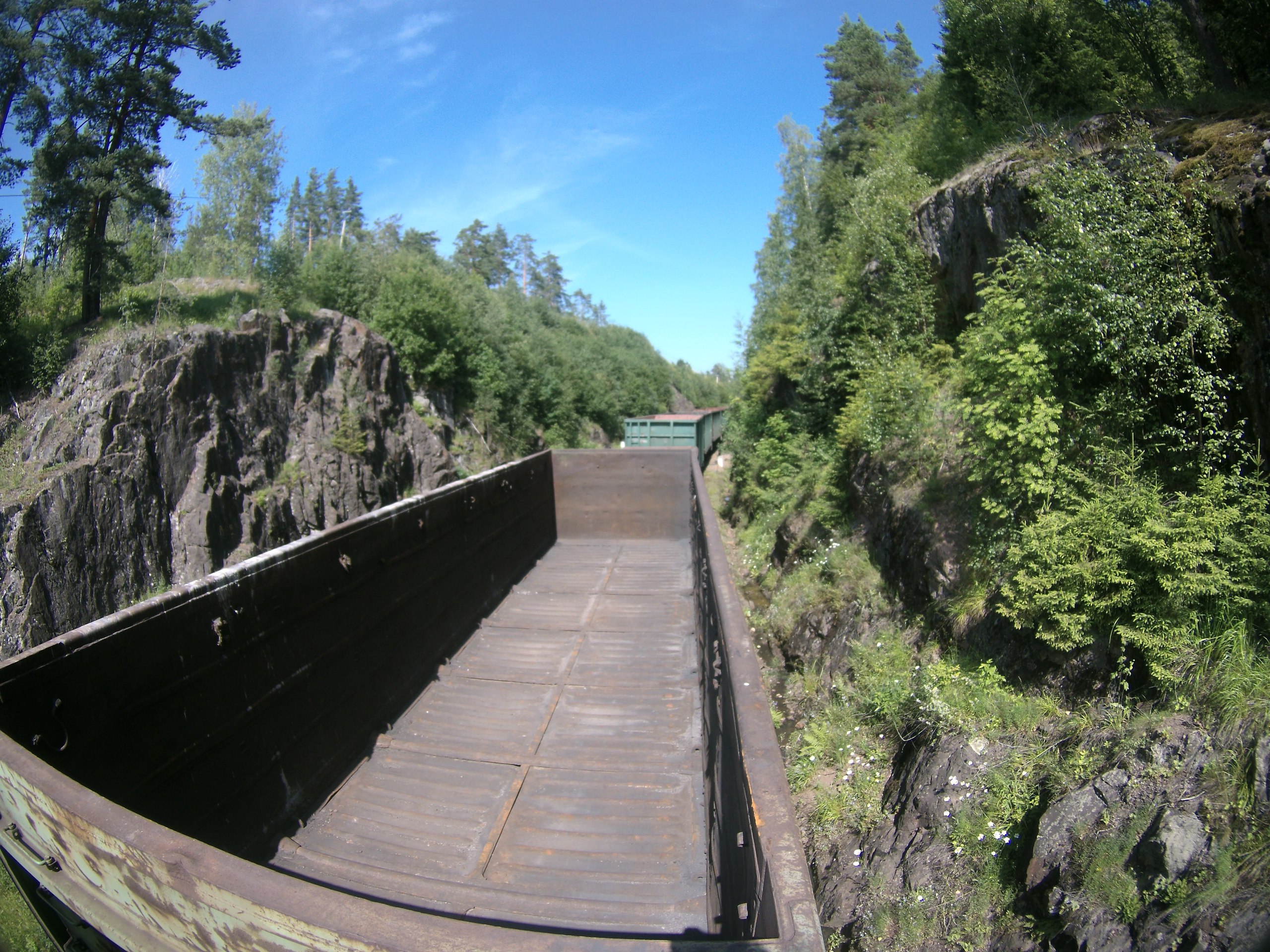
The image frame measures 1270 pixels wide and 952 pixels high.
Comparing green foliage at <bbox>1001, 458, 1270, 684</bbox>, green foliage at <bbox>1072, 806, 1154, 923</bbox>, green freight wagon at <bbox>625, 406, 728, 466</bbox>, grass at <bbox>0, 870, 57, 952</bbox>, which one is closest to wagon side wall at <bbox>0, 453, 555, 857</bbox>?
grass at <bbox>0, 870, 57, 952</bbox>

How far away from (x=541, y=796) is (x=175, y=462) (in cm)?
1271

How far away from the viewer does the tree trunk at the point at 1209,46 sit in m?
8.48

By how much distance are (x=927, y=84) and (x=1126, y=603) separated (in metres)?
22.0

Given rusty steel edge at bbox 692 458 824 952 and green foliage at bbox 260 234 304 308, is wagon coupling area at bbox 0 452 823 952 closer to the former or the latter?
rusty steel edge at bbox 692 458 824 952

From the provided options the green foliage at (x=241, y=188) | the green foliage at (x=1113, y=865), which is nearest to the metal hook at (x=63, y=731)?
the green foliage at (x=1113, y=865)

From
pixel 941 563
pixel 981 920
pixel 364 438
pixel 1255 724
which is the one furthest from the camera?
pixel 364 438

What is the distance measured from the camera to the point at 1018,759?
5.21 metres

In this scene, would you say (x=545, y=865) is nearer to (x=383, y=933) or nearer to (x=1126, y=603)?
(x=383, y=933)

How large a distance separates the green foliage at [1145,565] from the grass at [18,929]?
271 inches

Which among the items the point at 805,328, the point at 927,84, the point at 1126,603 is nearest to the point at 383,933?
the point at 1126,603

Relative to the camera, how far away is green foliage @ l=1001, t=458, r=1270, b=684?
474 cm

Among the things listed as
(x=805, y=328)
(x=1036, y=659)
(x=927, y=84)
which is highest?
(x=927, y=84)

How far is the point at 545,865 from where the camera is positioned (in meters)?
2.95

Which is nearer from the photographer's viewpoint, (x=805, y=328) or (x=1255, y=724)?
(x=1255, y=724)
